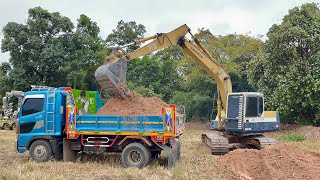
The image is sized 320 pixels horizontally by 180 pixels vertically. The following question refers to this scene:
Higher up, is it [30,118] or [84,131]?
[30,118]

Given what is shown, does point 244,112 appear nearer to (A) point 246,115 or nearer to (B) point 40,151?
(A) point 246,115

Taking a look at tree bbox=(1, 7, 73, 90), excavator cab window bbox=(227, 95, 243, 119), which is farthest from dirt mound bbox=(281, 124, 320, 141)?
tree bbox=(1, 7, 73, 90)

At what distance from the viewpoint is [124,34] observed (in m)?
43.4

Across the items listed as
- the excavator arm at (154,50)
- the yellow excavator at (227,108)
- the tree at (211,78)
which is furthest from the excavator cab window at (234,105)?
the tree at (211,78)

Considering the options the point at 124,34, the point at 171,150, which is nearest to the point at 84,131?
the point at 171,150

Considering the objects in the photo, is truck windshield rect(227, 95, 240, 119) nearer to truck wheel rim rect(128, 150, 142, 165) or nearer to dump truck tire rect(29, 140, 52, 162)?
truck wheel rim rect(128, 150, 142, 165)

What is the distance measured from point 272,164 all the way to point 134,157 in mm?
3994

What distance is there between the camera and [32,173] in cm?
992

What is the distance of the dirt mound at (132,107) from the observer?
12.2m

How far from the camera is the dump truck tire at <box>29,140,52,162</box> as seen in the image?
Answer: 41.1 feet

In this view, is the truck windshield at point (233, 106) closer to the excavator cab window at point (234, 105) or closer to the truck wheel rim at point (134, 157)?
the excavator cab window at point (234, 105)

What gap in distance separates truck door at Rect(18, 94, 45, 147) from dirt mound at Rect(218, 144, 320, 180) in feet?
19.1

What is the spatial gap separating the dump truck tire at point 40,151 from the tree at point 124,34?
102ft

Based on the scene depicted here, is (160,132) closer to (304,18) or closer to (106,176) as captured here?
(106,176)
